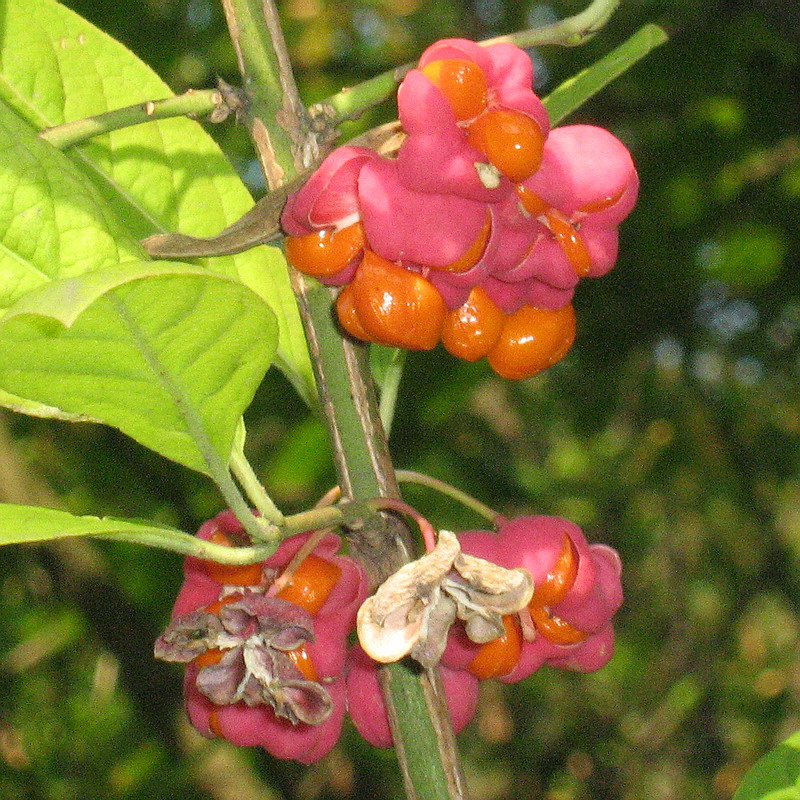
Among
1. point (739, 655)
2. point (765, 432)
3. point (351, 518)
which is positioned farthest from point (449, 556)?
point (739, 655)

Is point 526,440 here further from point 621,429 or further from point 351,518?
point 351,518

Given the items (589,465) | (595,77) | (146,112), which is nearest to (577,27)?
(595,77)

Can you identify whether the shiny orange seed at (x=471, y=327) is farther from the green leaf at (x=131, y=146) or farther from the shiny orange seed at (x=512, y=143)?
the green leaf at (x=131, y=146)

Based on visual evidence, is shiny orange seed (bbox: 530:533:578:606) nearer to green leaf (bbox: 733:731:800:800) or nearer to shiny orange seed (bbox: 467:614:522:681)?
shiny orange seed (bbox: 467:614:522:681)

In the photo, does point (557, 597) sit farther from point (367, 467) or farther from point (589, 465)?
point (589, 465)

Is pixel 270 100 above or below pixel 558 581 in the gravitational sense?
above

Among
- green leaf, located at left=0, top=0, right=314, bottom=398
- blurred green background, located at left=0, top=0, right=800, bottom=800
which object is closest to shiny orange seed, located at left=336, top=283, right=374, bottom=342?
green leaf, located at left=0, top=0, right=314, bottom=398
